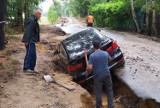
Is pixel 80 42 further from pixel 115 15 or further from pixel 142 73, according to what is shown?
pixel 115 15

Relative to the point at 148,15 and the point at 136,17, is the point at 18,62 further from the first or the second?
the point at 136,17

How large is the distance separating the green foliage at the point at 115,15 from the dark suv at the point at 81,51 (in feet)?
62.3

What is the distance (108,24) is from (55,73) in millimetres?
23999

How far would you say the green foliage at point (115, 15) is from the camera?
3064 centimetres

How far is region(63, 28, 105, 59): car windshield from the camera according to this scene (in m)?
10.8

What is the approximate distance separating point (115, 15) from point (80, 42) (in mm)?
21392

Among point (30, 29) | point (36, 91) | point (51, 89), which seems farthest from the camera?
point (30, 29)

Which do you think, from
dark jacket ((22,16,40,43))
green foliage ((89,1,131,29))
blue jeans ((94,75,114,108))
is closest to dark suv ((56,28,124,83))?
dark jacket ((22,16,40,43))

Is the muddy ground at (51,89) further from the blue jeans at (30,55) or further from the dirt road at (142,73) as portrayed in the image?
the blue jeans at (30,55)

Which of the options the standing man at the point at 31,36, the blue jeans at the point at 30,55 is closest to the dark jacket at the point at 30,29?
the standing man at the point at 31,36

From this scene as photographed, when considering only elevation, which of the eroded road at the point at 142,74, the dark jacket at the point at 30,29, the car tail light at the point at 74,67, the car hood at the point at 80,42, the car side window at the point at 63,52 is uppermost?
the dark jacket at the point at 30,29

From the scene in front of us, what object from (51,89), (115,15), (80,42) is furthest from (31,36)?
(115,15)

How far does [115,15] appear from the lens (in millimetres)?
32250

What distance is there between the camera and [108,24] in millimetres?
35344
